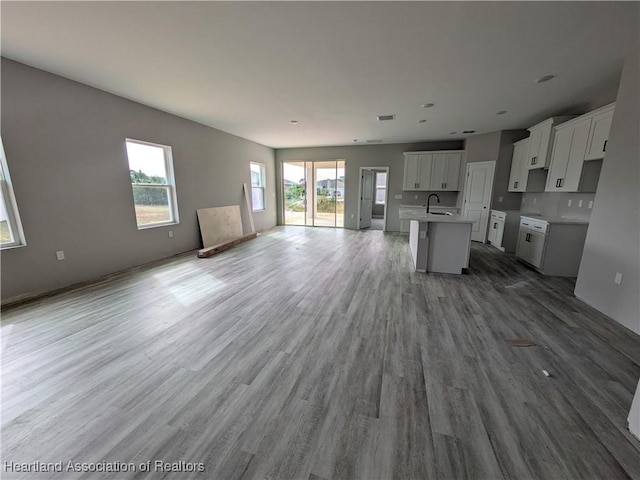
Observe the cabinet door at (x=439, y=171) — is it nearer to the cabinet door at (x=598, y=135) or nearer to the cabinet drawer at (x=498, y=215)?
the cabinet drawer at (x=498, y=215)

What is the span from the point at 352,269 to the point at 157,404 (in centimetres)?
321

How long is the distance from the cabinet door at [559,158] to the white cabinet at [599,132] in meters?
0.48

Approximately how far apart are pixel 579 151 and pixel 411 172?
12.7 feet

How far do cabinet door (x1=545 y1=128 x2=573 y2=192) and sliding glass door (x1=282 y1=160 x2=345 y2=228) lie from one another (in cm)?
513

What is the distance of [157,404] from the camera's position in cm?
158

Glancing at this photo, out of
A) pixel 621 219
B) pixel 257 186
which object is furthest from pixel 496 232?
pixel 257 186

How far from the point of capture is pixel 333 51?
249cm

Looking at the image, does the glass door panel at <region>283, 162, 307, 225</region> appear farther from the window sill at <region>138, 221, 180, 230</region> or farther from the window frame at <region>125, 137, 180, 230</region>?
the window sill at <region>138, 221, 180, 230</region>

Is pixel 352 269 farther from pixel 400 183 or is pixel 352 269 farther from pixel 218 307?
pixel 400 183

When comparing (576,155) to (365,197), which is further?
(365,197)

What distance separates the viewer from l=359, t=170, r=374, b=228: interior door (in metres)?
8.10

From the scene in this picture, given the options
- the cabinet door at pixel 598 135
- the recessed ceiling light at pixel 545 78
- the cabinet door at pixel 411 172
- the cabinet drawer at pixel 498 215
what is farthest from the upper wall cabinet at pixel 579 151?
the cabinet door at pixel 411 172

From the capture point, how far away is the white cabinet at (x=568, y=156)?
3.68m

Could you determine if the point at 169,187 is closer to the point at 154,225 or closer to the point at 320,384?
the point at 154,225
